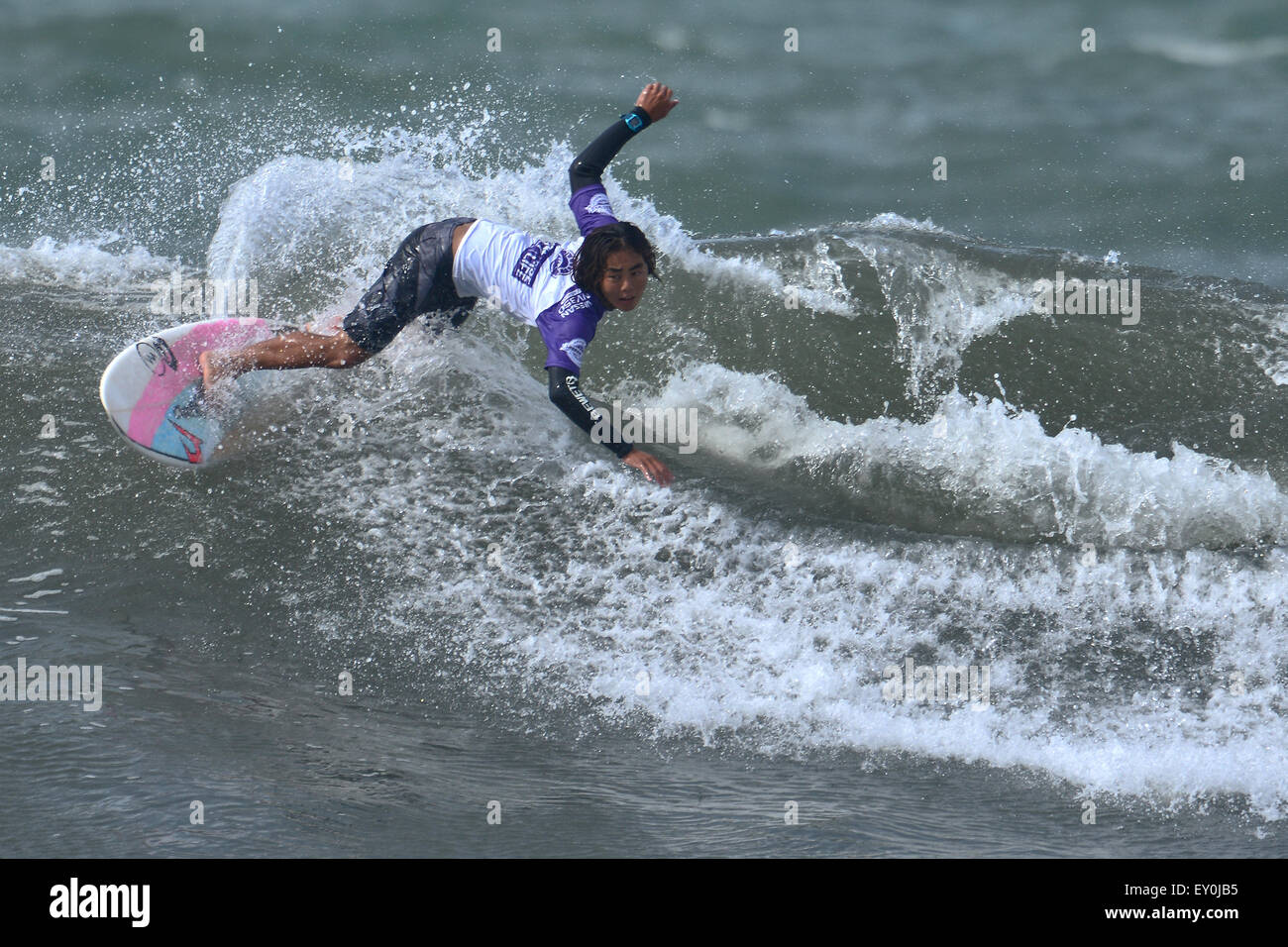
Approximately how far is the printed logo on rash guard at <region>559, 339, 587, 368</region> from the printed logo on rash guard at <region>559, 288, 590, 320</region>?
0.43ft

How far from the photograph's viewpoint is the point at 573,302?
5000mm

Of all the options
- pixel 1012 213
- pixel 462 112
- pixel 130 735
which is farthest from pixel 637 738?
pixel 462 112

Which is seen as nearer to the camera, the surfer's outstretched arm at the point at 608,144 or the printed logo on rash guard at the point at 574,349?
the printed logo on rash guard at the point at 574,349

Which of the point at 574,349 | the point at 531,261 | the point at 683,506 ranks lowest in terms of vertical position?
the point at 683,506

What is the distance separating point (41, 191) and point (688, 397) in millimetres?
5473

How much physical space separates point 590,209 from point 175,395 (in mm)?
2151

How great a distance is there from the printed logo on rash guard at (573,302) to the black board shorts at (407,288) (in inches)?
32.1

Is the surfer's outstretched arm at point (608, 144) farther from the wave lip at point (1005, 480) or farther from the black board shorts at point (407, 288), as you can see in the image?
the wave lip at point (1005, 480)

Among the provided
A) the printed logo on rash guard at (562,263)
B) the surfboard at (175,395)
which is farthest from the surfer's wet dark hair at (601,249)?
the surfboard at (175,395)

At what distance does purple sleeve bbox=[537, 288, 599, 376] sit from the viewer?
4918 mm

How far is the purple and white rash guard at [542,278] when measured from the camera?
498 cm

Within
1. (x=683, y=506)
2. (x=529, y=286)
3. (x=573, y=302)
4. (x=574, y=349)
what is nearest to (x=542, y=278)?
(x=529, y=286)

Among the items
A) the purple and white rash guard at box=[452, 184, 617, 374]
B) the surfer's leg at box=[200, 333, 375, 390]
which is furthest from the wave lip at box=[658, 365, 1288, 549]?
the surfer's leg at box=[200, 333, 375, 390]

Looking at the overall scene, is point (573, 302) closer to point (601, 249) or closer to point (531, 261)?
point (601, 249)
